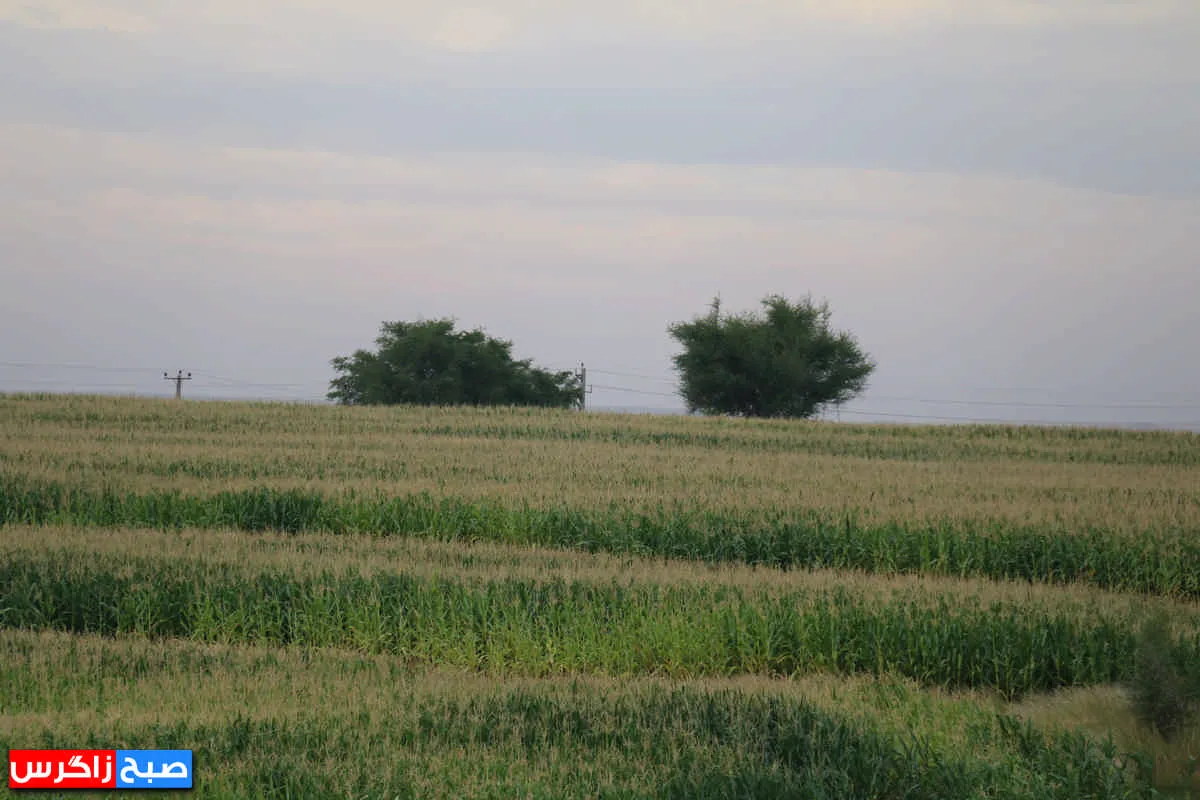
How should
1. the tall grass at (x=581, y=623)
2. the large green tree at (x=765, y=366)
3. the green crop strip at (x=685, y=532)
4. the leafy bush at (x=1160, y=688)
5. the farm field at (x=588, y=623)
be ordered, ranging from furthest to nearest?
the large green tree at (x=765, y=366) → the green crop strip at (x=685, y=532) → the tall grass at (x=581, y=623) → the leafy bush at (x=1160, y=688) → the farm field at (x=588, y=623)

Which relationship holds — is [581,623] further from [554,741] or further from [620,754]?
[620,754]

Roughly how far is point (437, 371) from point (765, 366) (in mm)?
22990

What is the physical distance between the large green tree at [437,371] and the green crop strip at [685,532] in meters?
52.6

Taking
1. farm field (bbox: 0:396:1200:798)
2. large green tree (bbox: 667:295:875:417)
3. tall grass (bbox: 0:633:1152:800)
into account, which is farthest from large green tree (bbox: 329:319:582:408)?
tall grass (bbox: 0:633:1152:800)

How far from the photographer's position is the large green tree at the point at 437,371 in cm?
7300

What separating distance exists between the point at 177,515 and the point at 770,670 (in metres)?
11.4

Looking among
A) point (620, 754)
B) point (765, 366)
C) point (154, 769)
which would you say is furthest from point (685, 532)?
point (765, 366)

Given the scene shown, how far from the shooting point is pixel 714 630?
10.9 meters

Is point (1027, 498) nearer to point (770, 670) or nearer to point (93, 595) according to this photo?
point (770, 670)

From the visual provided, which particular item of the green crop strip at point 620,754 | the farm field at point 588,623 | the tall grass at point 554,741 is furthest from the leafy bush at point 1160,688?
the green crop strip at point 620,754

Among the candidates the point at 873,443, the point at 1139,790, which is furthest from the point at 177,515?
the point at 873,443

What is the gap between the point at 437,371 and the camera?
74312mm

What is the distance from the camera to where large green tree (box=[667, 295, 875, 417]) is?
6550 cm

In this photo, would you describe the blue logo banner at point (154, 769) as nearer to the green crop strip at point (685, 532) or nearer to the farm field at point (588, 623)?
the farm field at point (588, 623)
